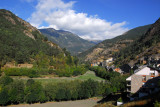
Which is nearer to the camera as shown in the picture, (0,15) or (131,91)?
(131,91)

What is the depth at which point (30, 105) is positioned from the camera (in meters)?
36.5

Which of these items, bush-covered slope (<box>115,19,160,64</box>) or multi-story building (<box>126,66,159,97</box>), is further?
bush-covered slope (<box>115,19,160,64</box>)

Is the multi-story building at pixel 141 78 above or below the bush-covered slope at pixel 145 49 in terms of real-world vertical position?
below

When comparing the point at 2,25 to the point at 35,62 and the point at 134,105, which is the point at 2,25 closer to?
the point at 35,62

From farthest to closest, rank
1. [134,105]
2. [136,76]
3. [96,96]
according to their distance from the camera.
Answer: [96,96], [136,76], [134,105]

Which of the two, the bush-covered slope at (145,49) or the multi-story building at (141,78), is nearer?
the multi-story building at (141,78)

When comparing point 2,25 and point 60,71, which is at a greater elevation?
point 2,25

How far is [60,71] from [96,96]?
35934 mm

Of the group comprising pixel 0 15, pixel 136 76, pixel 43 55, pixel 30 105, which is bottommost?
pixel 30 105

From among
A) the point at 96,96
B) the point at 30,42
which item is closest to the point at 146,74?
the point at 96,96

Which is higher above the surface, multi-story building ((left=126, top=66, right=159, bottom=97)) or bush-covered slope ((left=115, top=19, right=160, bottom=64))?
bush-covered slope ((left=115, top=19, right=160, bottom=64))

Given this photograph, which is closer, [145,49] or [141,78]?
[141,78]

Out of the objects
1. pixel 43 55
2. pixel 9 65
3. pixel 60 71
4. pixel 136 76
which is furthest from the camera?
pixel 43 55

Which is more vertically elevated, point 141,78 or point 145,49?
point 145,49
